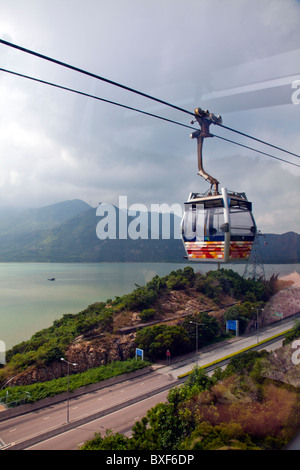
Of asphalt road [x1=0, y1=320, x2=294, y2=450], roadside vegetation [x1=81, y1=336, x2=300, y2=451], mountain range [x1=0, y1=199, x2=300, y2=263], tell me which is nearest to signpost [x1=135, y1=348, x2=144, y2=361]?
asphalt road [x1=0, y1=320, x2=294, y2=450]

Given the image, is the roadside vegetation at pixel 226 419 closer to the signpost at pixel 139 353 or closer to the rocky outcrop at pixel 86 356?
the signpost at pixel 139 353

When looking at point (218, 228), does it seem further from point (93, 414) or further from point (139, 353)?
point (139, 353)

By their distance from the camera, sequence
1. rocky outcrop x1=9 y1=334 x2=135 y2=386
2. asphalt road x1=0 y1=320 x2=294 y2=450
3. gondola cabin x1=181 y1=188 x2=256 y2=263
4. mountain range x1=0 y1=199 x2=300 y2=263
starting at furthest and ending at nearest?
mountain range x1=0 y1=199 x2=300 y2=263 → rocky outcrop x1=9 y1=334 x2=135 y2=386 → asphalt road x1=0 y1=320 x2=294 y2=450 → gondola cabin x1=181 y1=188 x2=256 y2=263

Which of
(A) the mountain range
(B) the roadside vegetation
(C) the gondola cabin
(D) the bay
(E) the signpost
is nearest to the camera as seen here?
(C) the gondola cabin

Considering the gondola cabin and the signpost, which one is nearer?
the gondola cabin

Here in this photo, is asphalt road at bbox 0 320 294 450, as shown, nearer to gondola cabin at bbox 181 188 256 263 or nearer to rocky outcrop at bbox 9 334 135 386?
rocky outcrop at bbox 9 334 135 386

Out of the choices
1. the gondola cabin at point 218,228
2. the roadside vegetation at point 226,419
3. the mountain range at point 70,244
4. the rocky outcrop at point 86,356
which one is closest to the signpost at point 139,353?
the rocky outcrop at point 86,356
